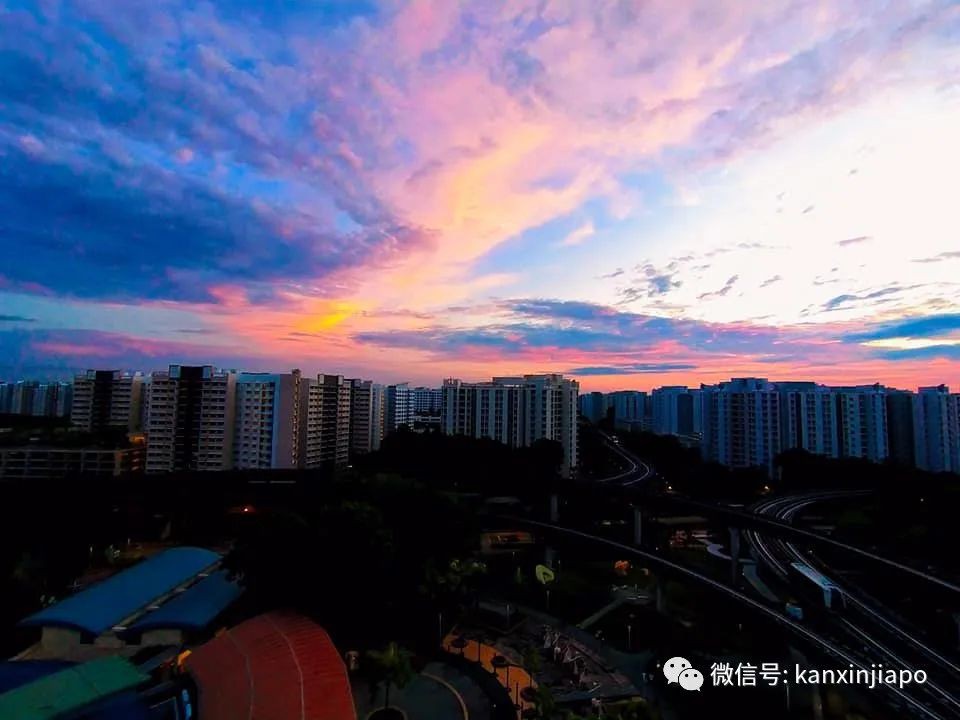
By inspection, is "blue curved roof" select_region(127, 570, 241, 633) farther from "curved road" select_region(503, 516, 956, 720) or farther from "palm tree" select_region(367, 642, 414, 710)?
"curved road" select_region(503, 516, 956, 720)

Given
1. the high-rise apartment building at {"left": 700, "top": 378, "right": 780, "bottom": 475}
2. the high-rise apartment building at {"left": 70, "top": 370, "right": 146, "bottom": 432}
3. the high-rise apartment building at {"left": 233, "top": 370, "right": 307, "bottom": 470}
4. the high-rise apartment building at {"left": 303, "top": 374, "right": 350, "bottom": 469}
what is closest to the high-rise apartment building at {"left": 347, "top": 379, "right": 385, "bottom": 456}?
the high-rise apartment building at {"left": 303, "top": 374, "right": 350, "bottom": 469}

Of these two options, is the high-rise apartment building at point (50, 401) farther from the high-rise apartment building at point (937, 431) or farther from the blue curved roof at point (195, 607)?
the high-rise apartment building at point (937, 431)

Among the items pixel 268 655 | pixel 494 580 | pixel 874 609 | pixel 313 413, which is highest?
pixel 313 413

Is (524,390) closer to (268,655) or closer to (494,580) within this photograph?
(494,580)

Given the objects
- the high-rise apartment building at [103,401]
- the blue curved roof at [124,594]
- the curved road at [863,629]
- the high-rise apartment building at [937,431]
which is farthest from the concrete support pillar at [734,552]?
the high-rise apartment building at [103,401]

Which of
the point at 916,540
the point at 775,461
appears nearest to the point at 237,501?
the point at 916,540

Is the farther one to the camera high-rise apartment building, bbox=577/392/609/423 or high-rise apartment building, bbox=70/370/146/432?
high-rise apartment building, bbox=577/392/609/423
